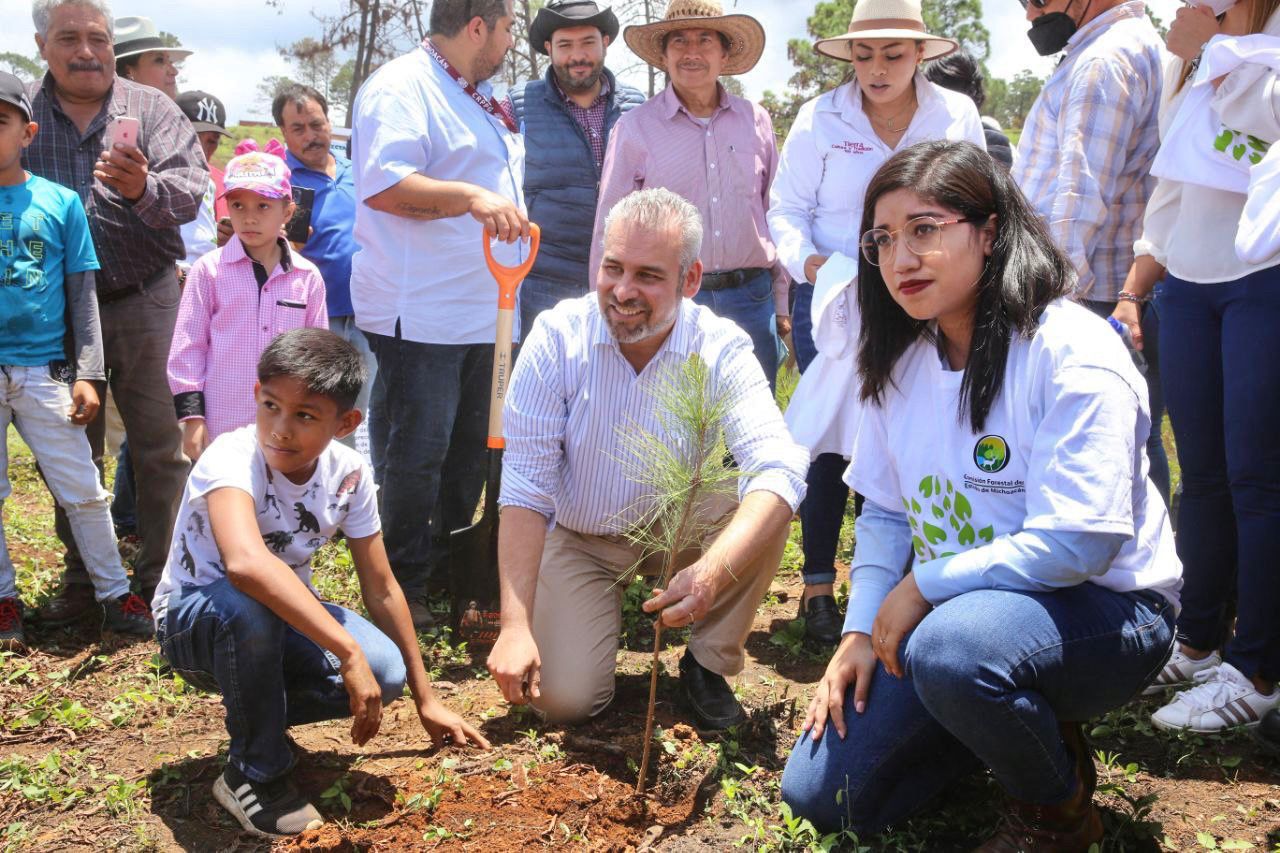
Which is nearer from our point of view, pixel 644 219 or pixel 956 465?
pixel 956 465

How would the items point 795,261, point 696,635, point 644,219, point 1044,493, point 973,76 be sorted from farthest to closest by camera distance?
point 973,76, point 795,261, point 696,635, point 644,219, point 1044,493

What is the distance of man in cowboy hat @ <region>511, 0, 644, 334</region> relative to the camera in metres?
4.89

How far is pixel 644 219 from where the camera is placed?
9.91 feet

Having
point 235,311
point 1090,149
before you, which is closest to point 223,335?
point 235,311

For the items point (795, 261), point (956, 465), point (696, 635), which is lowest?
point (696, 635)

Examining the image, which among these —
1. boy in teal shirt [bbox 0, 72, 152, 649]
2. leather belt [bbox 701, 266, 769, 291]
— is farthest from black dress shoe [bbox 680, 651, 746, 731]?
boy in teal shirt [bbox 0, 72, 152, 649]

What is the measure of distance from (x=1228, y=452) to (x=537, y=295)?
2902mm

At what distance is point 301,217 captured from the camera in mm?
5680

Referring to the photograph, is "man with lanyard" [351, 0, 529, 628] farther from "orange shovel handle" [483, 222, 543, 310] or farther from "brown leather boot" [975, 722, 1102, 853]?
"brown leather boot" [975, 722, 1102, 853]

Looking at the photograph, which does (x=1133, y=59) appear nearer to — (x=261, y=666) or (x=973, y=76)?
(x=973, y=76)

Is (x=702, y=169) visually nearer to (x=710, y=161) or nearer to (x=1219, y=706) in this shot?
(x=710, y=161)

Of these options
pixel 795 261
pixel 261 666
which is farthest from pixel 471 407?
pixel 261 666

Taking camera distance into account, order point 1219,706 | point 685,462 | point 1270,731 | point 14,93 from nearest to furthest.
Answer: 1. point 685,462
2. point 1270,731
3. point 1219,706
4. point 14,93

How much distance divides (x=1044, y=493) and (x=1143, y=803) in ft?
3.00
